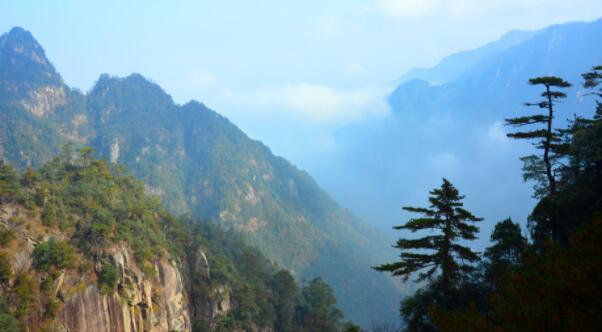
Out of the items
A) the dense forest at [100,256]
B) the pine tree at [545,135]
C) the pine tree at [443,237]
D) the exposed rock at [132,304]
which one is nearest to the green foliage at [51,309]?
the dense forest at [100,256]

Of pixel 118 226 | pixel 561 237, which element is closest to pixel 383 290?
pixel 118 226

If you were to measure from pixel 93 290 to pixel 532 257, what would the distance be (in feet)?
137

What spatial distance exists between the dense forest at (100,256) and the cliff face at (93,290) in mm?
119

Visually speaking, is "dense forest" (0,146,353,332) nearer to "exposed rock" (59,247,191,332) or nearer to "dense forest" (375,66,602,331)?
"exposed rock" (59,247,191,332)

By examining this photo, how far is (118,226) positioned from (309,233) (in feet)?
451

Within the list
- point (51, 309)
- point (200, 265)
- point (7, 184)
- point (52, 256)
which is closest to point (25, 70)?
point (200, 265)

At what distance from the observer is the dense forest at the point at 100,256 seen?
38.9 meters

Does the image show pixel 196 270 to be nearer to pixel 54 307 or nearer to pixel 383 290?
pixel 54 307

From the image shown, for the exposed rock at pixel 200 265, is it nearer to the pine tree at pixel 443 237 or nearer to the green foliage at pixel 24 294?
the green foliage at pixel 24 294

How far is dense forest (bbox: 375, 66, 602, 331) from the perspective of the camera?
9.09m

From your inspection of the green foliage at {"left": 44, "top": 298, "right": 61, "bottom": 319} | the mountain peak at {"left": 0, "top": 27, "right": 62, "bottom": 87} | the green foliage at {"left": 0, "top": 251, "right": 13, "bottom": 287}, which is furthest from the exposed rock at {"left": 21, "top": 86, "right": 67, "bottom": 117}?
the green foliage at {"left": 44, "top": 298, "right": 61, "bottom": 319}

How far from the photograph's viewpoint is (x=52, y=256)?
40469mm

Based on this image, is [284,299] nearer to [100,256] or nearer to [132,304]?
[132,304]

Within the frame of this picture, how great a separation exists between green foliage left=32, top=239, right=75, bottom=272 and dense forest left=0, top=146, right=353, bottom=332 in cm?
9
